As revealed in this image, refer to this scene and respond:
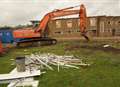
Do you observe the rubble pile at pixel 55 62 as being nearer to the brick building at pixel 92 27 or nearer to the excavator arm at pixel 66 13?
the excavator arm at pixel 66 13

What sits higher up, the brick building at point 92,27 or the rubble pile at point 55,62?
the brick building at point 92,27

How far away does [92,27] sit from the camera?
207 ft

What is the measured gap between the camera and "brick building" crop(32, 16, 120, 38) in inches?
2445

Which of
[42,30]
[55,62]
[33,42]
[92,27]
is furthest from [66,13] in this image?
[92,27]

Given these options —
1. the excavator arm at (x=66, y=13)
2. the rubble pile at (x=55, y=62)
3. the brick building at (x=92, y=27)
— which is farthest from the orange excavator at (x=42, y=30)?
the brick building at (x=92, y=27)

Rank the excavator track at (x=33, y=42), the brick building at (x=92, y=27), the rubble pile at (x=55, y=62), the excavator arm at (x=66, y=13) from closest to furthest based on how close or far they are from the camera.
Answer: the rubble pile at (x=55, y=62)
the excavator track at (x=33, y=42)
the excavator arm at (x=66, y=13)
the brick building at (x=92, y=27)

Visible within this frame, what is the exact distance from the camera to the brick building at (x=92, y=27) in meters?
62.1

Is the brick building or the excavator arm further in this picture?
the brick building

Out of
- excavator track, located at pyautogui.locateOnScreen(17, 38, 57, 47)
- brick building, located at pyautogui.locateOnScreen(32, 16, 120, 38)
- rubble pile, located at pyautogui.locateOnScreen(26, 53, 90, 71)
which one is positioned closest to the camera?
rubble pile, located at pyautogui.locateOnScreen(26, 53, 90, 71)

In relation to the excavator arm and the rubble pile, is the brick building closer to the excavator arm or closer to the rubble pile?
the excavator arm

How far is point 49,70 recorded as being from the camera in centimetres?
1265

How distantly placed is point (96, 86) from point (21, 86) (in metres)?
2.92

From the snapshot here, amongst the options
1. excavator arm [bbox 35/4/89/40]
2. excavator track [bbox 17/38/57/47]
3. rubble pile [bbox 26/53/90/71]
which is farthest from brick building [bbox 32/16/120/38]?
rubble pile [bbox 26/53/90/71]

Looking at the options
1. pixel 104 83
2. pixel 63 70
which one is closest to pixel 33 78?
pixel 63 70
